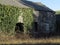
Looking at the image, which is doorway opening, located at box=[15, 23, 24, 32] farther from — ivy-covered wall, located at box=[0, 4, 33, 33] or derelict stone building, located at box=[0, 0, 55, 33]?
derelict stone building, located at box=[0, 0, 55, 33]

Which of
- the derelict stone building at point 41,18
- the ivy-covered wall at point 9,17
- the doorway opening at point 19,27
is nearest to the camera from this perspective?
the ivy-covered wall at point 9,17

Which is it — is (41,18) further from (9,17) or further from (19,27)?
(9,17)

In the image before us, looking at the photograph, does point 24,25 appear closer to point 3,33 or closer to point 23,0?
point 3,33

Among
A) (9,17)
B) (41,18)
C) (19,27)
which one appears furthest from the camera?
(41,18)

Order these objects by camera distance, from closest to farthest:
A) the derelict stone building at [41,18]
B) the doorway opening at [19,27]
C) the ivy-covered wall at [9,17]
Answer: the ivy-covered wall at [9,17] → the doorway opening at [19,27] → the derelict stone building at [41,18]

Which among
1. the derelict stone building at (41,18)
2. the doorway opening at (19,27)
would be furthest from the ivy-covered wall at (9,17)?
the derelict stone building at (41,18)

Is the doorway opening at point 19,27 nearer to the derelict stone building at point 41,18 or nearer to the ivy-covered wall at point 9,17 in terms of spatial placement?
the ivy-covered wall at point 9,17

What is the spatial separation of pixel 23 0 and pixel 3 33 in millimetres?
12112

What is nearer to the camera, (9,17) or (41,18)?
(9,17)

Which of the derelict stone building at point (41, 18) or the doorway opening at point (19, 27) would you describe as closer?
the doorway opening at point (19, 27)

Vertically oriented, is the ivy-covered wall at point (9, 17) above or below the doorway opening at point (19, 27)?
above

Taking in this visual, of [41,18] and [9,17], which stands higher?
[9,17]

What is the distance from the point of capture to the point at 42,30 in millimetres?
35312

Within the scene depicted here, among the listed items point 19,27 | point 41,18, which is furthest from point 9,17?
point 41,18
